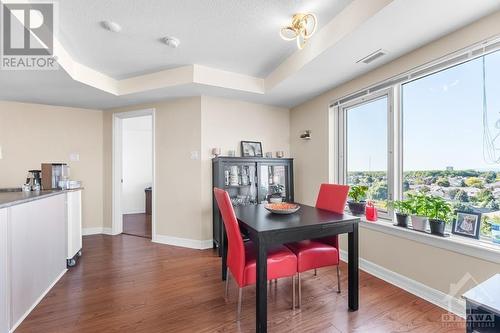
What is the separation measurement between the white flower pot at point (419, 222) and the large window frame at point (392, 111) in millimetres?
334

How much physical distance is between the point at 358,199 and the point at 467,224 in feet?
3.42

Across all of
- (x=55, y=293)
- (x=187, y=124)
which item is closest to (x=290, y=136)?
(x=187, y=124)

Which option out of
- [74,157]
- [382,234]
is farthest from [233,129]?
[74,157]

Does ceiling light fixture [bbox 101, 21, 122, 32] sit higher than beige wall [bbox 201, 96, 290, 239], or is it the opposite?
ceiling light fixture [bbox 101, 21, 122, 32]

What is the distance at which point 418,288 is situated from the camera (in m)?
2.06

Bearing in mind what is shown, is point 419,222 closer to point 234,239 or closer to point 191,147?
point 234,239

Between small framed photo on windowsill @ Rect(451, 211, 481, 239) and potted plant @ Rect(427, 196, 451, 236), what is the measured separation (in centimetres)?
7

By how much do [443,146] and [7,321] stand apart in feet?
12.1

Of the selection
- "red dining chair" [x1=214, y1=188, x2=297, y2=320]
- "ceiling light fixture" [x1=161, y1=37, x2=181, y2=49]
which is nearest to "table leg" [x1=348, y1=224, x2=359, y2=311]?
"red dining chair" [x1=214, y1=188, x2=297, y2=320]

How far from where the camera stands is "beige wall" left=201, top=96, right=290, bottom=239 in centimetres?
341

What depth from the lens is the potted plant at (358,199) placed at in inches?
107

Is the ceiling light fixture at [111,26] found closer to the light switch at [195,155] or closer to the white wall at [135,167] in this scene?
the light switch at [195,155]

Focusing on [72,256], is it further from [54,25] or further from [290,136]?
[290,136]

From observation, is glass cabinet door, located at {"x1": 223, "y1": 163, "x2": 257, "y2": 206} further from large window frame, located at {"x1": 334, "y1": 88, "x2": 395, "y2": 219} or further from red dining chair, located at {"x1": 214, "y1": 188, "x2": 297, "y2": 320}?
red dining chair, located at {"x1": 214, "y1": 188, "x2": 297, "y2": 320}
